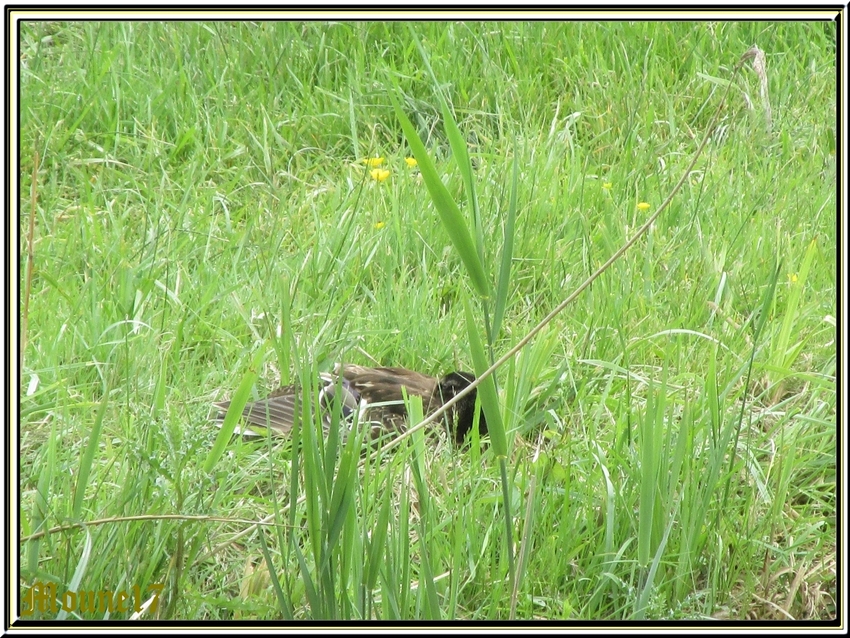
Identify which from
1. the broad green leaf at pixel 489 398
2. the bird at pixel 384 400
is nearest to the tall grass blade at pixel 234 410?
the broad green leaf at pixel 489 398

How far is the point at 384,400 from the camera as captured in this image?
3107mm

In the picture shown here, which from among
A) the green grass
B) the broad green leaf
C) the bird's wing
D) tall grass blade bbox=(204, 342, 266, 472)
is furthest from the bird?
the broad green leaf

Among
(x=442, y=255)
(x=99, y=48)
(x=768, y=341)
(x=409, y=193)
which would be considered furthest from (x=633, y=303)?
(x=99, y=48)

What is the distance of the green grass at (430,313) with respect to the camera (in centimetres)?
200

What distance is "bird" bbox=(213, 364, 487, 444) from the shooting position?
296 centimetres

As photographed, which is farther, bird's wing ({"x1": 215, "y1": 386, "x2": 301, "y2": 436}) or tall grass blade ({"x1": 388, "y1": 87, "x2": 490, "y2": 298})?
bird's wing ({"x1": 215, "y1": 386, "x2": 301, "y2": 436})

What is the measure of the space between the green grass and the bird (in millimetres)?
127

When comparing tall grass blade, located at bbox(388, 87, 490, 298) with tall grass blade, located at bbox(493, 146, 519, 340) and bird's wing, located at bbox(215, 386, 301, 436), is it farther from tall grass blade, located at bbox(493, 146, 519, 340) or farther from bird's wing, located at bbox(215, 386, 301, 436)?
bird's wing, located at bbox(215, 386, 301, 436)

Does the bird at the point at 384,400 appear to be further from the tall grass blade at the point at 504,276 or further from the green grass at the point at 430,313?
the tall grass blade at the point at 504,276

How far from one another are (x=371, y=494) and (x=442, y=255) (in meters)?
1.65

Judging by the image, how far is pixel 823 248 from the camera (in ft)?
11.3

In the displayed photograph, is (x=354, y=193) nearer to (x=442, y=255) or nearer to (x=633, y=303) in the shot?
(x=442, y=255)

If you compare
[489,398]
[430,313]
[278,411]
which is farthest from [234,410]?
[430,313]
